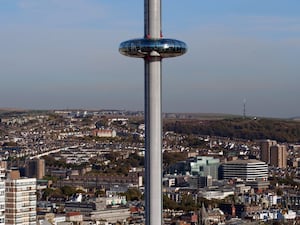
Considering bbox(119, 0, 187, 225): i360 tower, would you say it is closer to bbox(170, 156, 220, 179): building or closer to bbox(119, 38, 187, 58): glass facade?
bbox(119, 38, 187, 58): glass facade

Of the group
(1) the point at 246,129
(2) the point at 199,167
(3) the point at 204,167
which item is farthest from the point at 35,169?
(1) the point at 246,129

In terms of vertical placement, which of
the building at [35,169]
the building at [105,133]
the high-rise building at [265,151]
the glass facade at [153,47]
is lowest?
the building at [35,169]

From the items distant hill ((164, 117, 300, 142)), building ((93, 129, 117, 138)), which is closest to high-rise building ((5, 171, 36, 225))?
building ((93, 129, 117, 138))

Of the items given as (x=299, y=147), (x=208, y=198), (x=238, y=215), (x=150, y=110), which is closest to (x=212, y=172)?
(x=208, y=198)

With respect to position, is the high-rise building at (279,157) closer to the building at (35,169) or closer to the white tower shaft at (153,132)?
the building at (35,169)

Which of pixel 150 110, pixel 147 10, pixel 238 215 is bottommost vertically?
pixel 238 215

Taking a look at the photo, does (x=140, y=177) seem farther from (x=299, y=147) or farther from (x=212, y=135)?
(x=212, y=135)

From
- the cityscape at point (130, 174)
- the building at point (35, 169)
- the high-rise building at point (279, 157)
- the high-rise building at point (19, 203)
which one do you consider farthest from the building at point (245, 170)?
the high-rise building at point (19, 203)
